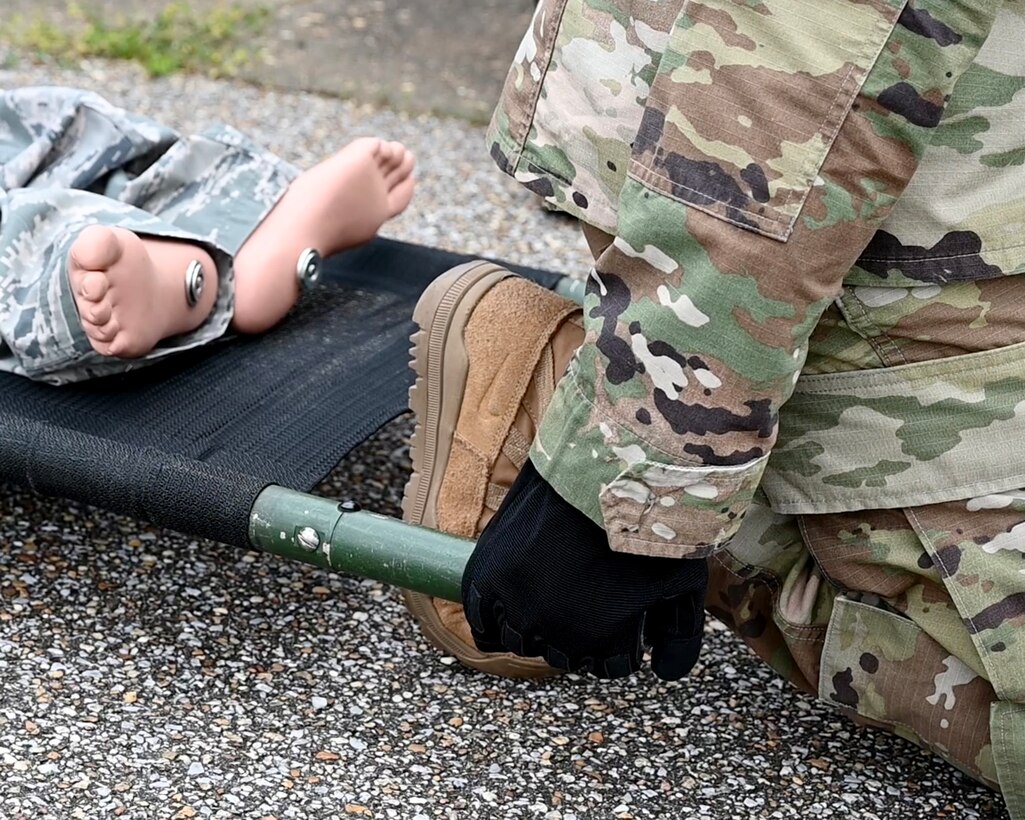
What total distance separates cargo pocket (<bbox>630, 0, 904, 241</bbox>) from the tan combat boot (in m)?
0.40

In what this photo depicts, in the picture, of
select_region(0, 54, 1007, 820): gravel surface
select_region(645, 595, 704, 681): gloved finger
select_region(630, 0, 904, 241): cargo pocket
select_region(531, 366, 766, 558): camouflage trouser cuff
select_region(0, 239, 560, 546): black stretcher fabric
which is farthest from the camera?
select_region(0, 239, 560, 546): black stretcher fabric

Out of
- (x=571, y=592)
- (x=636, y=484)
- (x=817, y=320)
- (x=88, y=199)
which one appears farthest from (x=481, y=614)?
(x=88, y=199)

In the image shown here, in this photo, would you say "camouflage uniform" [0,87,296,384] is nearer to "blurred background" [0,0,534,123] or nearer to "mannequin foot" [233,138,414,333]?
"mannequin foot" [233,138,414,333]

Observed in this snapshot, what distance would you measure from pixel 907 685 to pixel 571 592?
349 millimetres

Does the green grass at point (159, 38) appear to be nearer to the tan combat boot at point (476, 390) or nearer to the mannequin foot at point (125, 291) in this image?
the mannequin foot at point (125, 291)

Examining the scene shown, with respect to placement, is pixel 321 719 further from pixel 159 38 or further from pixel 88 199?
pixel 159 38

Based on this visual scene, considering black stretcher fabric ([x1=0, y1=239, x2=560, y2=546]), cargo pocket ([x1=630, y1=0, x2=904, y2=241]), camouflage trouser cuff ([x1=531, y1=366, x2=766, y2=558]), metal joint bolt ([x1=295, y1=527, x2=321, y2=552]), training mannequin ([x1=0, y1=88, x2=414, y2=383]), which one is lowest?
black stretcher fabric ([x1=0, y1=239, x2=560, y2=546])

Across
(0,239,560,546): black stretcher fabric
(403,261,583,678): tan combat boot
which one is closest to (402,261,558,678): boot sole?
(403,261,583,678): tan combat boot

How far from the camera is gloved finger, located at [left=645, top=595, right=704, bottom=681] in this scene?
115 centimetres

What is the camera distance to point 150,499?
4.45 feet

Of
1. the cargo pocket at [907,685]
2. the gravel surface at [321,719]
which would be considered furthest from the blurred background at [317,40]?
the cargo pocket at [907,685]

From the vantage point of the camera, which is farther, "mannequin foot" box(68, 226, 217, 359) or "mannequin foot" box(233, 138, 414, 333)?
"mannequin foot" box(233, 138, 414, 333)

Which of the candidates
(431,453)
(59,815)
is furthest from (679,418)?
(59,815)

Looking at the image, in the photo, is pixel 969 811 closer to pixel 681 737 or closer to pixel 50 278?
pixel 681 737
